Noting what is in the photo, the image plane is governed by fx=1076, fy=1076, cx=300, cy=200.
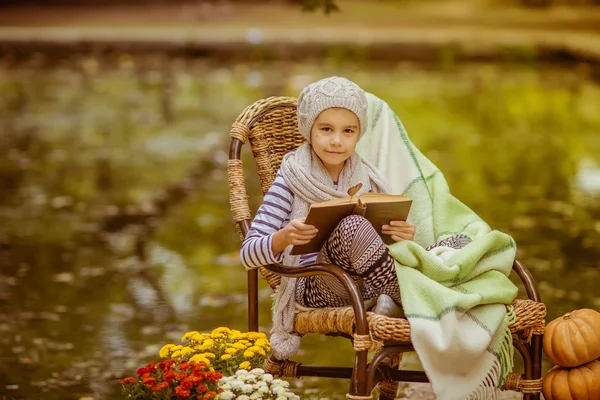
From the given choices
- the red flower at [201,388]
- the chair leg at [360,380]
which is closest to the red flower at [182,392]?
the red flower at [201,388]

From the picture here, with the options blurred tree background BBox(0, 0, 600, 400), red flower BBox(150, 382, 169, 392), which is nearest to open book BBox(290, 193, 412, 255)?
red flower BBox(150, 382, 169, 392)

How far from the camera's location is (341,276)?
3207mm

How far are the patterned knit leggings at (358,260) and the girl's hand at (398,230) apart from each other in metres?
0.09

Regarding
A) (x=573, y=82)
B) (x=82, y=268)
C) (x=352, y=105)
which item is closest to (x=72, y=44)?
(x=573, y=82)

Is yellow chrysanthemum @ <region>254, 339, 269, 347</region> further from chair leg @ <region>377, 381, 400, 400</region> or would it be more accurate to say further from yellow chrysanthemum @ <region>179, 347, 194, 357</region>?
chair leg @ <region>377, 381, 400, 400</region>

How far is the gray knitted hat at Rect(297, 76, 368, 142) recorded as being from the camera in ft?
11.1

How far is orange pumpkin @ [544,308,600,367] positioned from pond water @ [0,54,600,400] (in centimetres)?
110

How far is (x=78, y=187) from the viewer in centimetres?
841

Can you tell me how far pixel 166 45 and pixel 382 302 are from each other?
1286cm

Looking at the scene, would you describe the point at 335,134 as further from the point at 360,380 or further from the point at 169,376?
the point at 169,376

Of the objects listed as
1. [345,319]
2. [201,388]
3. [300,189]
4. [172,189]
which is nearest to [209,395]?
[201,388]

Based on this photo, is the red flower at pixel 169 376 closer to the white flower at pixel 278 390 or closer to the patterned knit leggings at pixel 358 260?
the white flower at pixel 278 390

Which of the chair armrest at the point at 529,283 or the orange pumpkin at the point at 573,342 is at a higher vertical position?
the chair armrest at the point at 529,283

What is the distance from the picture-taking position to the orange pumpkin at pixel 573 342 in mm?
3451
